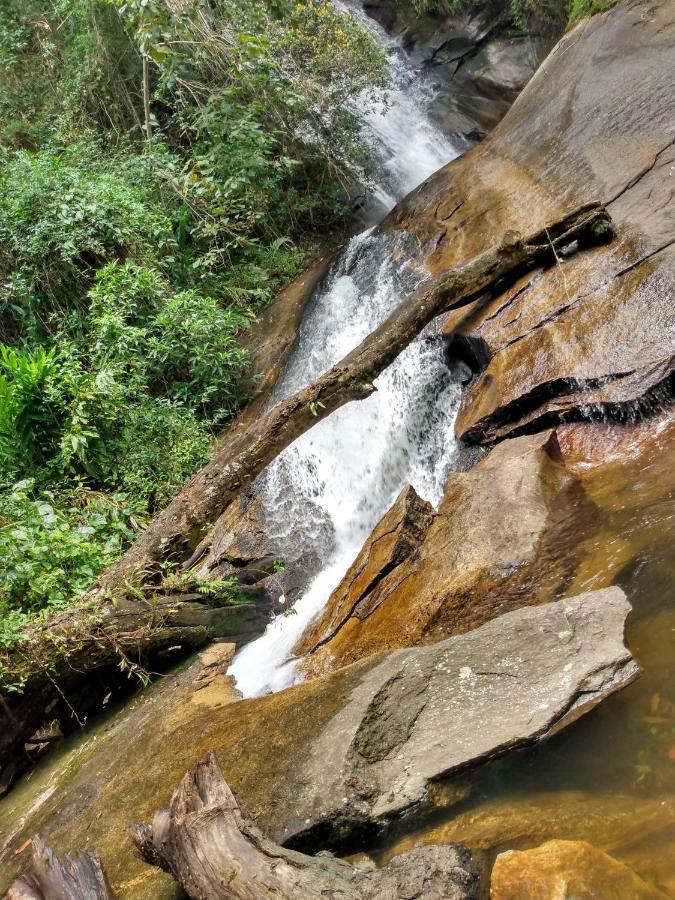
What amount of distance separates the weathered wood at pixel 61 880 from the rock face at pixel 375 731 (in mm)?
331

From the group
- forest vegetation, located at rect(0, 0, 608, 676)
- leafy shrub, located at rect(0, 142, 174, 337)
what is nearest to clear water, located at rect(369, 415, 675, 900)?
forest vegetation, located at rect(0, 0, 608, 676)

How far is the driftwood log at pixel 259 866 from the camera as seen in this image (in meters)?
2.35

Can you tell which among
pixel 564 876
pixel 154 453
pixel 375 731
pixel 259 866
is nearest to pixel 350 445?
pixel 154 453

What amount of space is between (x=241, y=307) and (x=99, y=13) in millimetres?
6953

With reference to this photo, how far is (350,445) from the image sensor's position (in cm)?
865

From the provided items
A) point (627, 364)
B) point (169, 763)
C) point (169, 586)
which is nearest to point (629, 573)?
point (627, 364)

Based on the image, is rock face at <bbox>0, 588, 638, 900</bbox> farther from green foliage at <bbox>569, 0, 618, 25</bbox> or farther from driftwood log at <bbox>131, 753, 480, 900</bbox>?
green foliage at <bbox>569, 0, 618, 25</bbox>

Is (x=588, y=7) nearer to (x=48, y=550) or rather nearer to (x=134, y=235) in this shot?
(x=134, y=235)

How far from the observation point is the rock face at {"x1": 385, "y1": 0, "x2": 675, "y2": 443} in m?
5.86

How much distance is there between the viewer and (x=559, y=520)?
183 inches

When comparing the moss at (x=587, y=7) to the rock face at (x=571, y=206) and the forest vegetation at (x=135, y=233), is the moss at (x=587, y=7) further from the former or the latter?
the rock face at (x=571, y=206)

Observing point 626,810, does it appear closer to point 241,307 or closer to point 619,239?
point 619,239

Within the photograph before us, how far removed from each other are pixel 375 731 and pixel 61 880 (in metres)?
1.49

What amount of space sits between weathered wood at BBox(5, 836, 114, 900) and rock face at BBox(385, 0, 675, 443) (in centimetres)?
469
